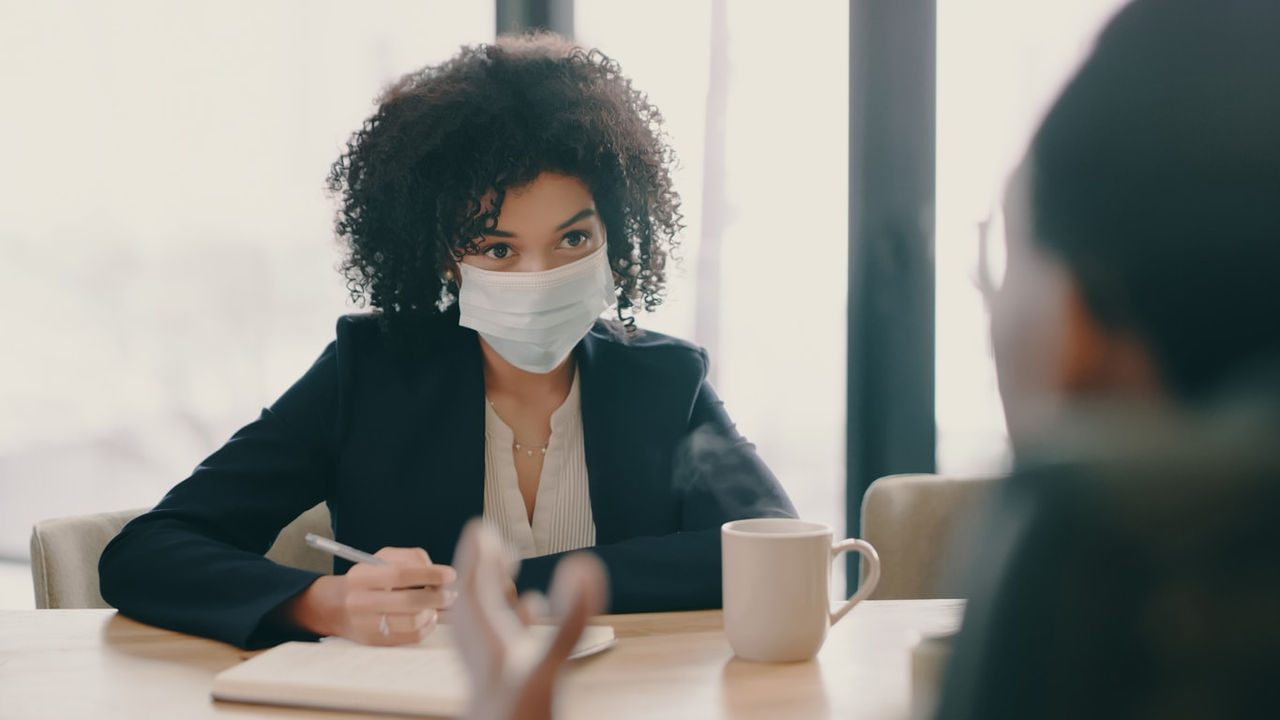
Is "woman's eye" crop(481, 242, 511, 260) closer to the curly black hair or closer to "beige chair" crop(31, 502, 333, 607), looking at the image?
the curly black hair

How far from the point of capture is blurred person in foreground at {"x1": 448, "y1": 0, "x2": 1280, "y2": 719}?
24 cm

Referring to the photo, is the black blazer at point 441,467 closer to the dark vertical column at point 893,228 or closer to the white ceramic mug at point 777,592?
the white ceramic mug at point 777,592

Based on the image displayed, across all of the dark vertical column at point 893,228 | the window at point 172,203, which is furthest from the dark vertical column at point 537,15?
the dark vertical column at point 893,228

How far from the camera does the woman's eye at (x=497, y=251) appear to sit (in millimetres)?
1443

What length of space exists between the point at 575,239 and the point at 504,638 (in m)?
1.22

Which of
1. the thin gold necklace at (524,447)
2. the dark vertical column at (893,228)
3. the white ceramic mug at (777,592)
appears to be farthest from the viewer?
the dark vertical column at (893,228)

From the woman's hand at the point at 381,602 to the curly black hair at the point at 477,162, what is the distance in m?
0.61

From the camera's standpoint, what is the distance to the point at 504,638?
0.89 feet

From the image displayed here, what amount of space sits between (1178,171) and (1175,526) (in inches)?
3.8

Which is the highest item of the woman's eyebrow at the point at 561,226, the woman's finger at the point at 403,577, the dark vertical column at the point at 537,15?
the dark vertical column at the point at 537,15

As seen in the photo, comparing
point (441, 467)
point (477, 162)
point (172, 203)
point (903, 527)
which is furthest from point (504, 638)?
point (172, 203)

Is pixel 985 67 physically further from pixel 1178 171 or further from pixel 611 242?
pixel 1178 171

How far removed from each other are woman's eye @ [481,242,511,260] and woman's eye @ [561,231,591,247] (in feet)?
0.28

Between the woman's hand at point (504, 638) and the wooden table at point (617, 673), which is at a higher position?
the woman's hand at point (504, 638)
